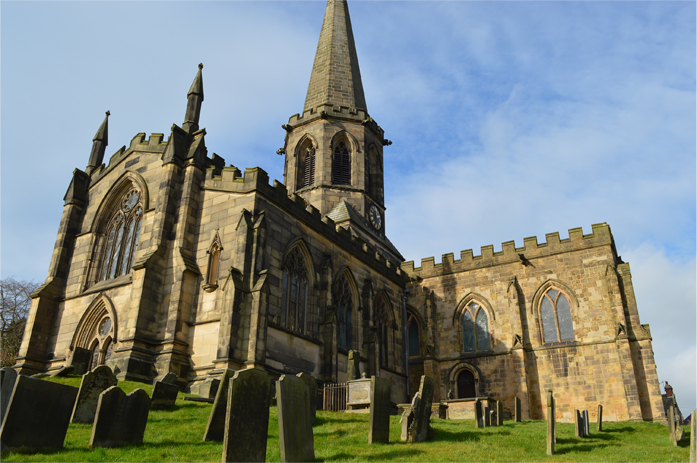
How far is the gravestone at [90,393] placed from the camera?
10.3m

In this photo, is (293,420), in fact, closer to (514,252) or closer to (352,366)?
(352,366)

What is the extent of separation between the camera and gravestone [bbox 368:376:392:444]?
9.81 meters

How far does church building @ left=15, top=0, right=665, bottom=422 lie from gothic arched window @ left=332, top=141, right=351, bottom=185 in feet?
5.15

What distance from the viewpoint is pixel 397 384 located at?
23.6m

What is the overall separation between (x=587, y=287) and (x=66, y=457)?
21.6 m

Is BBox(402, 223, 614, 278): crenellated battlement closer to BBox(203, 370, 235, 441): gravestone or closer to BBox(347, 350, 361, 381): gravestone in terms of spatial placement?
BBox(347, 350, 361, 381): gravestone

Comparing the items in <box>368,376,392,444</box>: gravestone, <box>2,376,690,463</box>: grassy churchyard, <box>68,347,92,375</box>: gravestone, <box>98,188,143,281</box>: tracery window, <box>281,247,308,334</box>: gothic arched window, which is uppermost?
<box>98,188,143,281</box>: tracery window

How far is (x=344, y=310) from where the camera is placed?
71.8 feet

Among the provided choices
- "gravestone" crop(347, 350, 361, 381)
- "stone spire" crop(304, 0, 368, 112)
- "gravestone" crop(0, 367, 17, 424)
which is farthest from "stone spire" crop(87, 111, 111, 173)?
"gravestone" crop(0, 367, 17, 424)

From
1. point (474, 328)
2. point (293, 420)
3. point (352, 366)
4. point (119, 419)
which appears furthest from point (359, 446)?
point (474, 328)

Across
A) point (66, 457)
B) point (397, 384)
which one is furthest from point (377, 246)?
point (66, 457)

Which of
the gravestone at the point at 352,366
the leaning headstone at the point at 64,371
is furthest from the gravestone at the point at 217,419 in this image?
the gravestone at the point at 352,366

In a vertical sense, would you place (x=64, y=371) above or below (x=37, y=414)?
above

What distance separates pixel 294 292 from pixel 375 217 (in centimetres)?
1409
